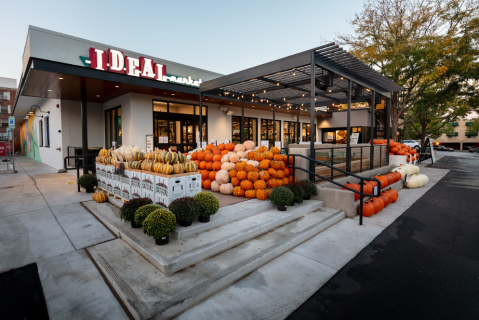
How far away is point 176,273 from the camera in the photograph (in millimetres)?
2930

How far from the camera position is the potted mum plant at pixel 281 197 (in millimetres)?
4988

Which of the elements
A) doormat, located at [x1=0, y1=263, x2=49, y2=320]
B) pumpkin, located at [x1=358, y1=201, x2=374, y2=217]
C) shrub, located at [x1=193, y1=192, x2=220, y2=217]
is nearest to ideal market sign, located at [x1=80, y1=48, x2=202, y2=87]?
shrub, located at [x1=193, y1=192, x2=220, y2=217]

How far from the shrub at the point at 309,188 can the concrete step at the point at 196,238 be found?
541mm

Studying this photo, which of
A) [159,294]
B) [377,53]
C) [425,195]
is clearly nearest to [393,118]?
[377,53]

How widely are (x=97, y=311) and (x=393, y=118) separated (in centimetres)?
2042

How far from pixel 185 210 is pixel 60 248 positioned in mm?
2058

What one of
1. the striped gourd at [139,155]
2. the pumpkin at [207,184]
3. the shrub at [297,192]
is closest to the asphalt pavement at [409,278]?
the shrub at [297,192]

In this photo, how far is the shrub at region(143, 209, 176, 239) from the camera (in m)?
3.29

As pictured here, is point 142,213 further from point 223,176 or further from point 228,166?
point 228,166

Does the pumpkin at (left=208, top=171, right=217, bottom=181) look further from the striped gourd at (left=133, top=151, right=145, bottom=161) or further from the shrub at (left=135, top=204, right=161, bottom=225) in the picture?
the shrub at (left=135, top=204, right=161, bottom=225)

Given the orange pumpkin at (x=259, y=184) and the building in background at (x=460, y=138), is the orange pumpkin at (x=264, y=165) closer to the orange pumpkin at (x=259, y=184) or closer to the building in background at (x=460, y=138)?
the orange pumpkin at (x=259, y=184)

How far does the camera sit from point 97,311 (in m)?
2.38

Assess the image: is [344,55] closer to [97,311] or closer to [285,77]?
[285,77]

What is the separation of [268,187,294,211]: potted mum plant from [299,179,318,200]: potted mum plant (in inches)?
27.5
